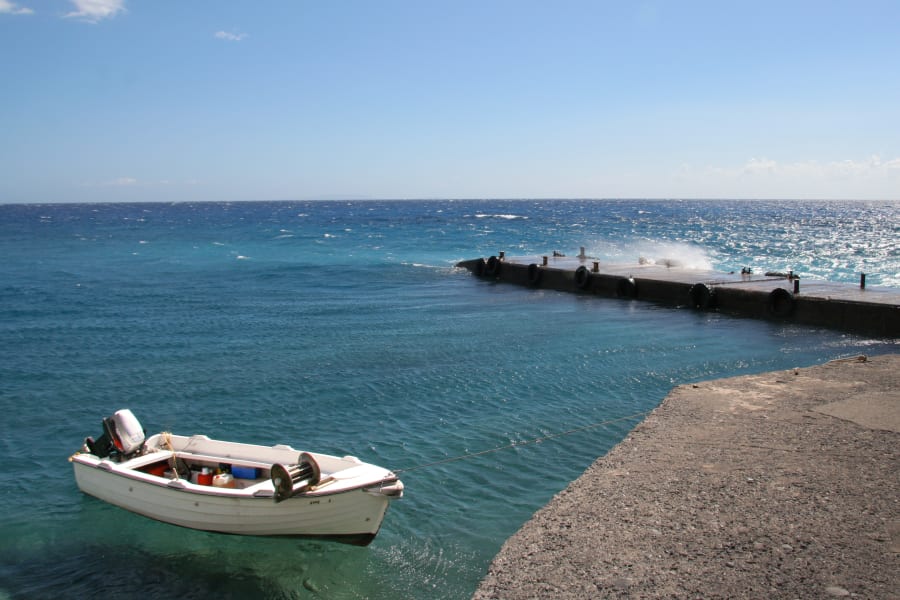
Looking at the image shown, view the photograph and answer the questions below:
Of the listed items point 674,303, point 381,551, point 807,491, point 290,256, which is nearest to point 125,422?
point 381,551

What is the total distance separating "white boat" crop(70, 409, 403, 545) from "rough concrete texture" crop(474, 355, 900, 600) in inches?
81.2

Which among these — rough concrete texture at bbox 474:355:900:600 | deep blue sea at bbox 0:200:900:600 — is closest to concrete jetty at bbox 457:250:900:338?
deep blue sea at bbox 0:200:900:600

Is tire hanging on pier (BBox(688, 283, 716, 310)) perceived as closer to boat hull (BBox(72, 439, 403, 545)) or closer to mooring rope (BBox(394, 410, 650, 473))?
mooring rope (BBox(394, 410, 650, 473))

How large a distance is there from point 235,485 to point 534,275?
28.5 metres

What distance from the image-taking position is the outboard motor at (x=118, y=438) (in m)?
10.7

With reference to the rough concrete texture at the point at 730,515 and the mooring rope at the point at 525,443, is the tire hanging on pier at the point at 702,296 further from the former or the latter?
the rough concrete texture at the point at 730,515

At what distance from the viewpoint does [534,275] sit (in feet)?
123

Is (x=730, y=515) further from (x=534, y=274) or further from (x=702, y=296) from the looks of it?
(x=534, y=274)

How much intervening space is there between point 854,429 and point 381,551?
300 inches

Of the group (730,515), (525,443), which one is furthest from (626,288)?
(730,515)

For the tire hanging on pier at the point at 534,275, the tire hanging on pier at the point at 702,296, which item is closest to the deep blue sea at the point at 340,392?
the tire hanging on pier at the point at 702,296

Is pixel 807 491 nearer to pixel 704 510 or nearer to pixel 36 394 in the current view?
pixel 704 510

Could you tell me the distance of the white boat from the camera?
8984mm

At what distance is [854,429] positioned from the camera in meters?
11.2
